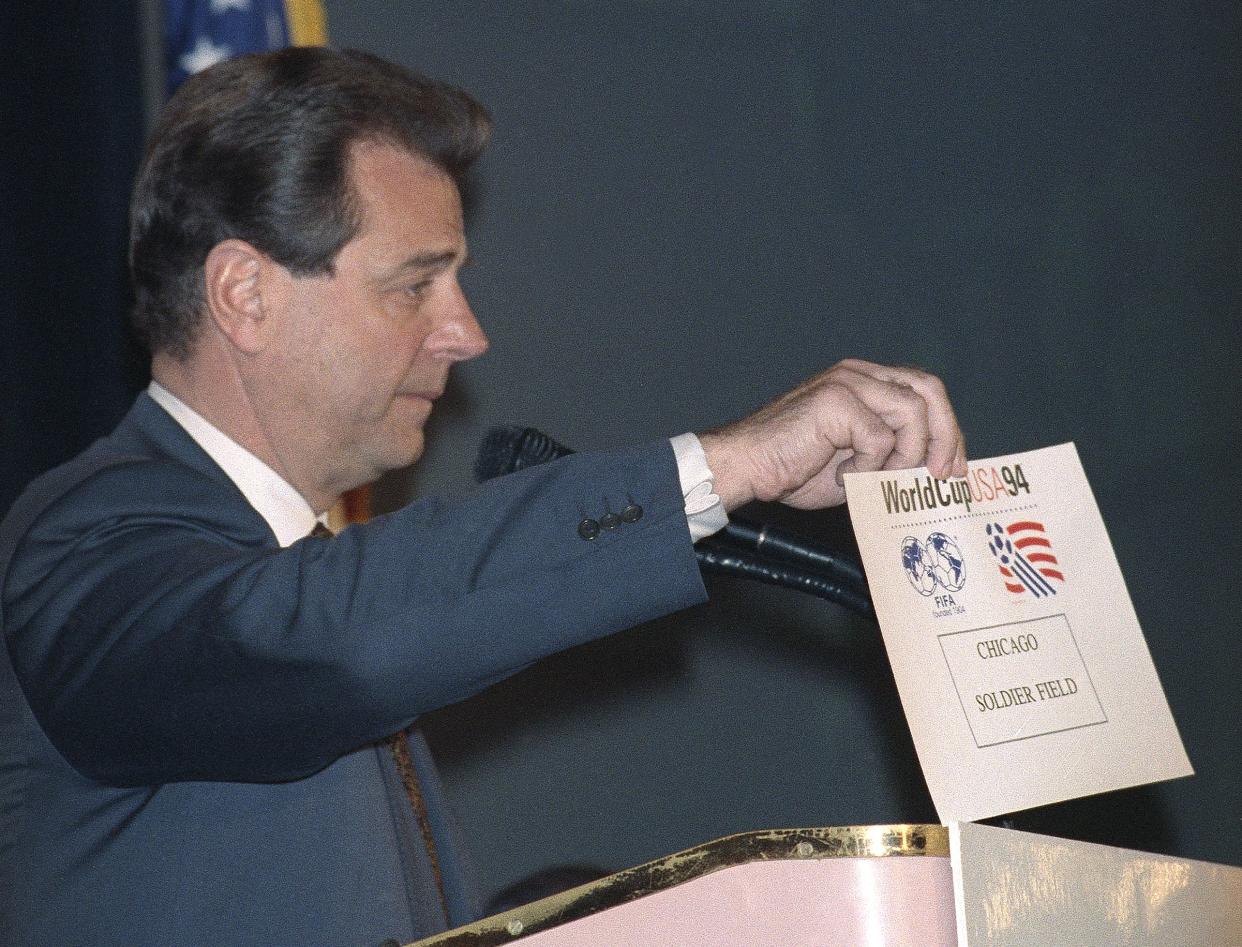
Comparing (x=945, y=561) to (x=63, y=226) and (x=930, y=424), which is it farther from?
(x=63, y=226)

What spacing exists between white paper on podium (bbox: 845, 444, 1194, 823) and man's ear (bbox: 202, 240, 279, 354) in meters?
0.84

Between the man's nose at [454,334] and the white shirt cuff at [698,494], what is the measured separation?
0.66 meters

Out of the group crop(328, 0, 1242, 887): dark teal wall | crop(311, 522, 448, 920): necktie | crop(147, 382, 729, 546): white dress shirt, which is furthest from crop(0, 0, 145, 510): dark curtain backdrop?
crop(311, 522, 448, 920): necktie

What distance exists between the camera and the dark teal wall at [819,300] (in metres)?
3.13

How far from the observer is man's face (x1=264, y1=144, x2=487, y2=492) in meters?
1.70

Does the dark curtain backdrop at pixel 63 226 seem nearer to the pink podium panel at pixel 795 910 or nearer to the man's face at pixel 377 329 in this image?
the man's face at pixel 377 329

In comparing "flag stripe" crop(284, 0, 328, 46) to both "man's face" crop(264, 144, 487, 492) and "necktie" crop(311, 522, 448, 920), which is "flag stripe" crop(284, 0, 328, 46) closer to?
"man's face" crop(264, 144, 487, 492)

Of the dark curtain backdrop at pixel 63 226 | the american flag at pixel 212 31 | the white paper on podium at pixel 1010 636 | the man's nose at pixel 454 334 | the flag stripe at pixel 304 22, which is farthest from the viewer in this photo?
the flag stripe at pixel 304 22

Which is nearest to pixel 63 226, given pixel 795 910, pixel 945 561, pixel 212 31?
pixel 212 31

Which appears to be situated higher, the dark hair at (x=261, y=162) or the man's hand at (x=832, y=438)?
the dark hair at (x=261, y=162)

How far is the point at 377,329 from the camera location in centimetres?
172

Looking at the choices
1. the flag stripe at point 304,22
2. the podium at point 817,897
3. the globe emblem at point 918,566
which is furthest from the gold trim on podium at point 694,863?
the flag stripe at point 304,22

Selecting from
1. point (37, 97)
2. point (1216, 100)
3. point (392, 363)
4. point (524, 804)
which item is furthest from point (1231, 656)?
point (37, 97)

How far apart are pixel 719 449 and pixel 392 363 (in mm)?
655
